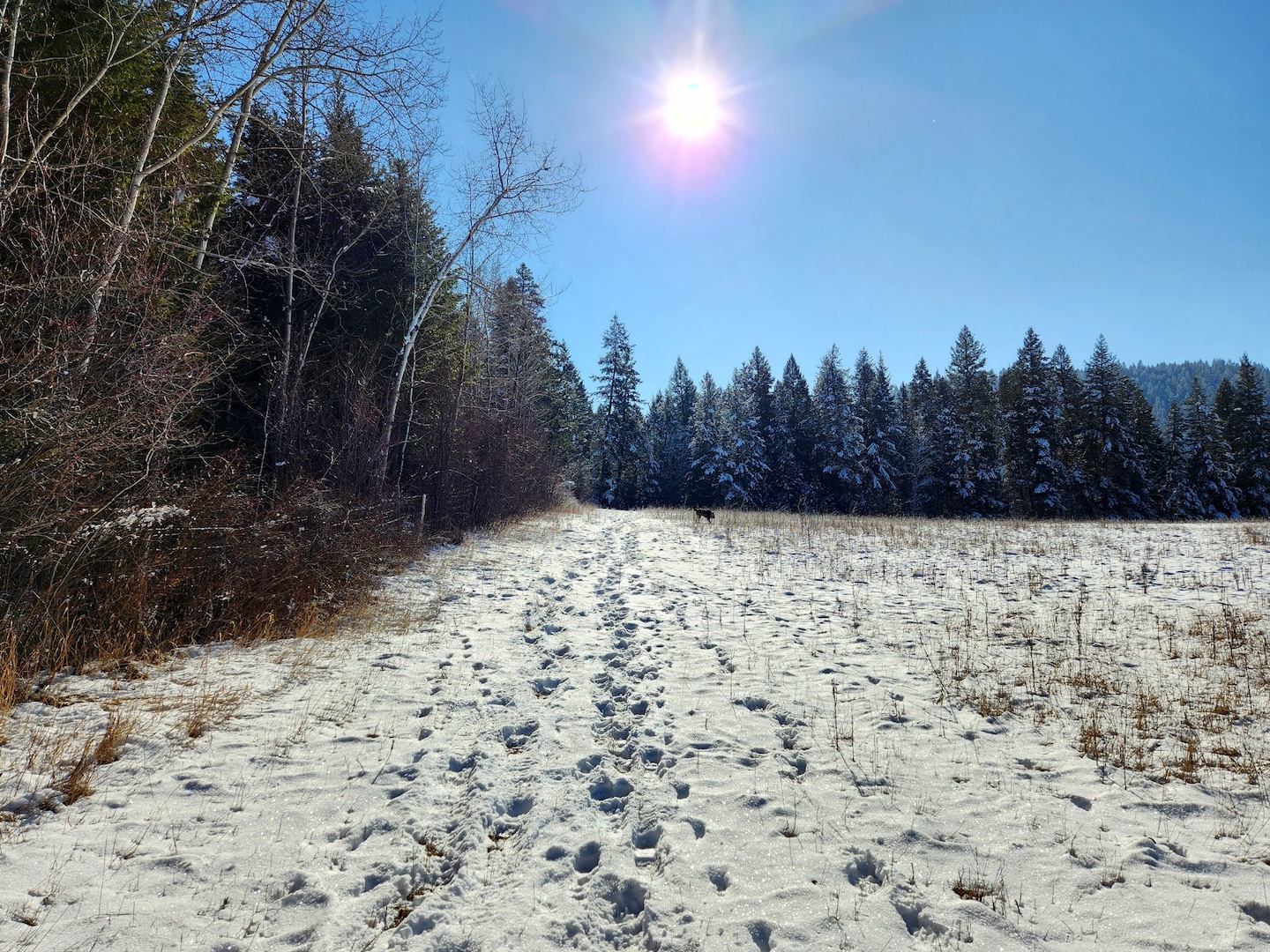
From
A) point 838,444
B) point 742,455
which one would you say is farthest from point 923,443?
point 742,455

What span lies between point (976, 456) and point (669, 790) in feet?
Answer: 133

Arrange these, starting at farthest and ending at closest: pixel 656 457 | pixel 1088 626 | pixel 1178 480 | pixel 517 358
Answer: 1. pixel 656 457
2. pixel 1178 480
3. pixel 517 358
4. pixel 1088 626

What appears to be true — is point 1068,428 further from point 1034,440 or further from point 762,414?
point 762,414

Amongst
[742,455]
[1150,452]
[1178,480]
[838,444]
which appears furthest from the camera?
[742,455]

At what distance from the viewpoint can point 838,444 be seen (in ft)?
130

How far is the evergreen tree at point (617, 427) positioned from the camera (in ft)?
148

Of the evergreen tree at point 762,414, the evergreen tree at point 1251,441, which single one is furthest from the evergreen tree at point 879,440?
the evergreen tree at point 1251,441

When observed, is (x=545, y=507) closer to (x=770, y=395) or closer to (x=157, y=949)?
(x=157, y=949)

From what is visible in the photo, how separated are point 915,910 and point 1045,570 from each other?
9551 millimetres

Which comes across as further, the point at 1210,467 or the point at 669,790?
the point at 1210,467

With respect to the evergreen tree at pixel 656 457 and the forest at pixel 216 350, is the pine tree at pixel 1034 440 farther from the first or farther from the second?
the forest at pixel 216 350

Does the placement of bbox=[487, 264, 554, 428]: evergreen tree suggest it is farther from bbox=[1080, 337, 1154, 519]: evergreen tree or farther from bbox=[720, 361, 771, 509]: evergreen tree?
bbox=[1080, 337, 1154, 519]: evergreen tree

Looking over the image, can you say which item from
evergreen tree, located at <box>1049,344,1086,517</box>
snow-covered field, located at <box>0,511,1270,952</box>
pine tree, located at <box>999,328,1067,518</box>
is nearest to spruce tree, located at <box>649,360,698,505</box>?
pine tree, located at <box>999,328,1067,518</box>

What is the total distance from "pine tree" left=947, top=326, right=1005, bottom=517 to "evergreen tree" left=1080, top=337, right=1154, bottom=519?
5.13 m
